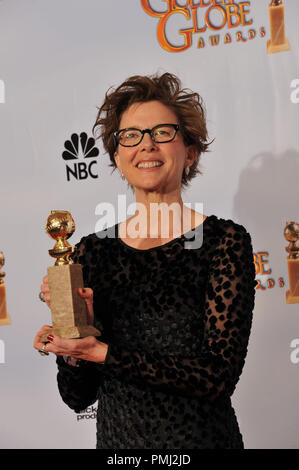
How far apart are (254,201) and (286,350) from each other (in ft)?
2.20

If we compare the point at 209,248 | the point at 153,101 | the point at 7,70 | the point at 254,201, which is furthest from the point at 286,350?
the point at 7,70

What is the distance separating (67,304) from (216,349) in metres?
0.38

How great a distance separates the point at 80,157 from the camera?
299 centimetres

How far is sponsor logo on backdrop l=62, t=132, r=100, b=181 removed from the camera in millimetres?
2969

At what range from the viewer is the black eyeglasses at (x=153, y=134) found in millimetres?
1696

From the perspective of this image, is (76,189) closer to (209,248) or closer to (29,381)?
(29,381)

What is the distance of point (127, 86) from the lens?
179cm

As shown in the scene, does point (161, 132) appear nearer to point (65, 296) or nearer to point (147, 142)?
point (147, 142)

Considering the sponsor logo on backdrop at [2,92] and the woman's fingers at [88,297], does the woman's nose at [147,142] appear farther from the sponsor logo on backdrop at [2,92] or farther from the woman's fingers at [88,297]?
the sponsor logo on backdrop at [2,92]

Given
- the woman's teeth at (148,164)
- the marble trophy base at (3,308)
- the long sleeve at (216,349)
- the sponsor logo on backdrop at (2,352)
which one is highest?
the woman's teeth at (148,164)

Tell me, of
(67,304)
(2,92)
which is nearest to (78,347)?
(67,304)

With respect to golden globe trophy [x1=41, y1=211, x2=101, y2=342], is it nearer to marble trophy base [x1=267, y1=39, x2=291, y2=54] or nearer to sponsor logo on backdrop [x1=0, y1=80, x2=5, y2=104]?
marble trophy base [x1=267, y1=39, x2=291, y2=54]

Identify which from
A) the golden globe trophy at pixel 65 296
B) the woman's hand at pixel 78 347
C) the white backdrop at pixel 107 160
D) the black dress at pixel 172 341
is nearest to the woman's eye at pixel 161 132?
the black dress at pixel 172 341

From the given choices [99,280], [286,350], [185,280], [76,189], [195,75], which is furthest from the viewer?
[76,189]
